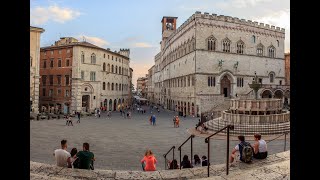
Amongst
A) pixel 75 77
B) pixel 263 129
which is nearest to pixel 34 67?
pixel 75 77

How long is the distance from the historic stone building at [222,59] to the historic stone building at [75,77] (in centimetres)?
1411

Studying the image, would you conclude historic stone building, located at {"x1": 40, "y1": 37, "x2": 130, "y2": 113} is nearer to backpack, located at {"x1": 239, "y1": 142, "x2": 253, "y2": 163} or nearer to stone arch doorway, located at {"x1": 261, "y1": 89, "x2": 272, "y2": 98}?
stone arch doorway, located at {"x1": 261, "y1": 89, "x2": 272, "y2": 98}

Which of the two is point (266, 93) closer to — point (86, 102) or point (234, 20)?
point (234, 20)

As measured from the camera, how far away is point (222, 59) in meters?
40.5

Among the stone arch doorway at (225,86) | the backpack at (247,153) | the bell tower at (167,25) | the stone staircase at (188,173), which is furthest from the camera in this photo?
the bell tower at (167,25)

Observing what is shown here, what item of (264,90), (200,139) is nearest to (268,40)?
(264,90)

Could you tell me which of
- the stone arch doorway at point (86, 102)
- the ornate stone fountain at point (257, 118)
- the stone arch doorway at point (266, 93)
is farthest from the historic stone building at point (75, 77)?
the stone arch doorway at point (266, 93)

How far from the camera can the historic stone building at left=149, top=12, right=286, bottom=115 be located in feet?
128

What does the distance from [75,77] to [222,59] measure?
23.9 m

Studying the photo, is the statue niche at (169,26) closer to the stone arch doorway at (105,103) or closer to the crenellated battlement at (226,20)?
the crenellated battlement at (226,20)

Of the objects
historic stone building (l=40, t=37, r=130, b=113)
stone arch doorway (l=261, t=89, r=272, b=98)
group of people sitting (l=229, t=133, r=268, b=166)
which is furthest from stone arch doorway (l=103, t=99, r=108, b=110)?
group of people sitting (l=229, t=133, r=268, b=166)

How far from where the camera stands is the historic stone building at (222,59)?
128 ft
